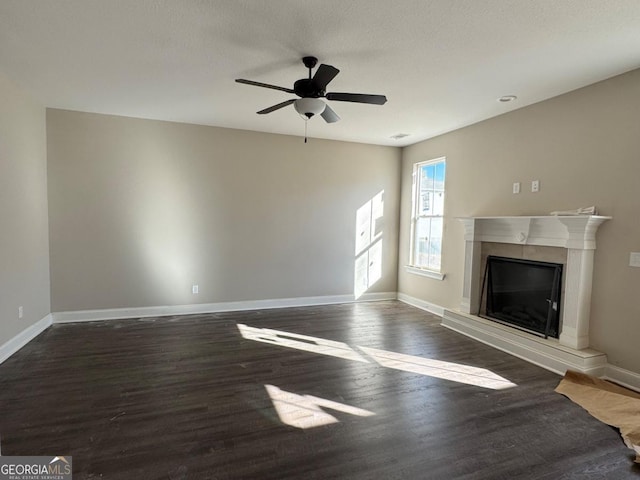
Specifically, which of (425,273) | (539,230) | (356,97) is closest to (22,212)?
(356,97)

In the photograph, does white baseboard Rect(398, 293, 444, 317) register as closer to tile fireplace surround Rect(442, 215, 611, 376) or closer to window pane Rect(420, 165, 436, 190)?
tile fireplace surround Rect(442, 215, 611, 376)

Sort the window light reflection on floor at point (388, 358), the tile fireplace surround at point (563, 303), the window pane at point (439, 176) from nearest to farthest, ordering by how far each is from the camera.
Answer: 1. the window light reflection on floor at point (388, 358)
2. the tile fireplace surround at point (563, 303)
3. the window pane at point (439, 176)

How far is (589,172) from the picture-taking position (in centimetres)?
328

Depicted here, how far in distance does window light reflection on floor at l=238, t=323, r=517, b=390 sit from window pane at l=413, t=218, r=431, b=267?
250cm

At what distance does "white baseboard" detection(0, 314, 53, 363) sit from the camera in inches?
128

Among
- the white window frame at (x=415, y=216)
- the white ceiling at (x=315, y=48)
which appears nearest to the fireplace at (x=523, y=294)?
the white window frame at (x=415, y=216)

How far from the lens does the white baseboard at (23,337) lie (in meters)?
3.25

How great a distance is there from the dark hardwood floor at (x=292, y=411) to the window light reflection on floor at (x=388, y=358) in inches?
0.8

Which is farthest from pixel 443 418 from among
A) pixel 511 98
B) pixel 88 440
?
pixel 511 98

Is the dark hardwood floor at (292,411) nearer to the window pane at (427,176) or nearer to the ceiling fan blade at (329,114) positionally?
A: the ceiling fan blade at (329,114)

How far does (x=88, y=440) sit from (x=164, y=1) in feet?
9.18

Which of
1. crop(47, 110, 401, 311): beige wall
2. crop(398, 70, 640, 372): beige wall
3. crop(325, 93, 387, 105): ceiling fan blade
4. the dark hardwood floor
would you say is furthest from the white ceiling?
the dark hardwood floor

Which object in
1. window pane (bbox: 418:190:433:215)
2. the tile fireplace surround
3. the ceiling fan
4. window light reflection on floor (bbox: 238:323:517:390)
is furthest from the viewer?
window pane (bbox: 418:190:433:215)

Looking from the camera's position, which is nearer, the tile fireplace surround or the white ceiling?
the white ceiling
